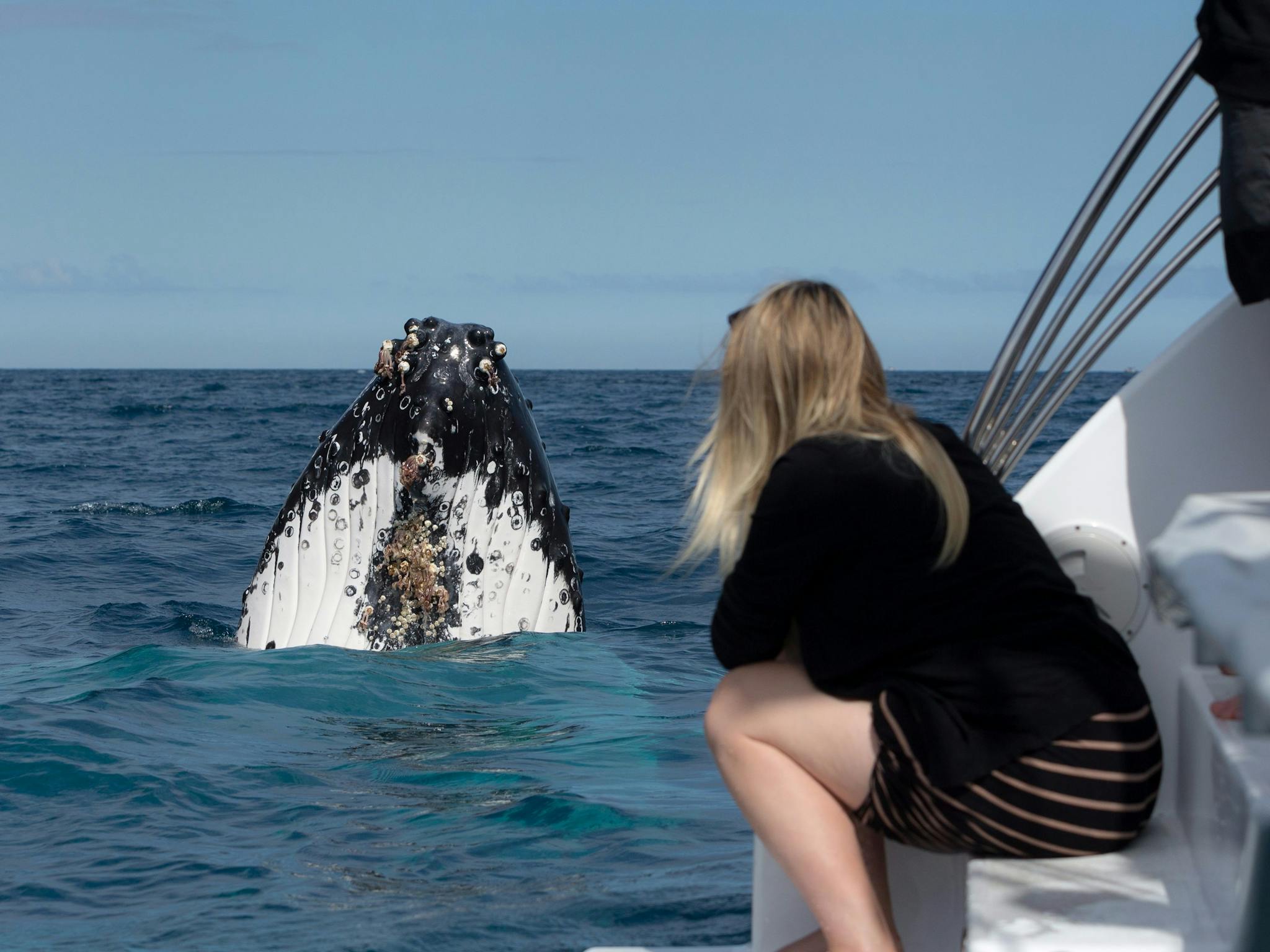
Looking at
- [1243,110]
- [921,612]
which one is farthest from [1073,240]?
[921,612]

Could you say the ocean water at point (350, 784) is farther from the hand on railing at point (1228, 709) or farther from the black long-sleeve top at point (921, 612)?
the hand on railing at point (1228, 709)

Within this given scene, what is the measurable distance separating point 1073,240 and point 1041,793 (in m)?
1.29

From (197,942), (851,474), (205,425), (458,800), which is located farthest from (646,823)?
(205,425)

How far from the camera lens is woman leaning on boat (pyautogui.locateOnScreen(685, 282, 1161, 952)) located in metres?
2.43

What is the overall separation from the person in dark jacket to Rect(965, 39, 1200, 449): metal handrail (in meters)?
0.26

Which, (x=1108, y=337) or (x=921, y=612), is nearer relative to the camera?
(x=921, y=612)

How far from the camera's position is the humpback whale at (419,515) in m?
6.16

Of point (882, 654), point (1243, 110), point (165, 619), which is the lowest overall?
point (165, 619)

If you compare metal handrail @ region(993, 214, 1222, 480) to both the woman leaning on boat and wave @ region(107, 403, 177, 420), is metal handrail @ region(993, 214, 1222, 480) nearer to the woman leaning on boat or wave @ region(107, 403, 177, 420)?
the woman leaning on boat

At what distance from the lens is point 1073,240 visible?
310 cm

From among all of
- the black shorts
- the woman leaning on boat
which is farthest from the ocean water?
the black shorts

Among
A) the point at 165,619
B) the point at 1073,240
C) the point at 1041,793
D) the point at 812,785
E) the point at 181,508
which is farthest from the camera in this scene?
the point at 181,508

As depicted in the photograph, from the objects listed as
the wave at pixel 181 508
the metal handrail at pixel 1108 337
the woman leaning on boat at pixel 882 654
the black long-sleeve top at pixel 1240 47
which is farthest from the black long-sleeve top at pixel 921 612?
the wave at pixel 181 508

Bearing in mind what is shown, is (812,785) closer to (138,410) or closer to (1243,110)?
(1243,110)
